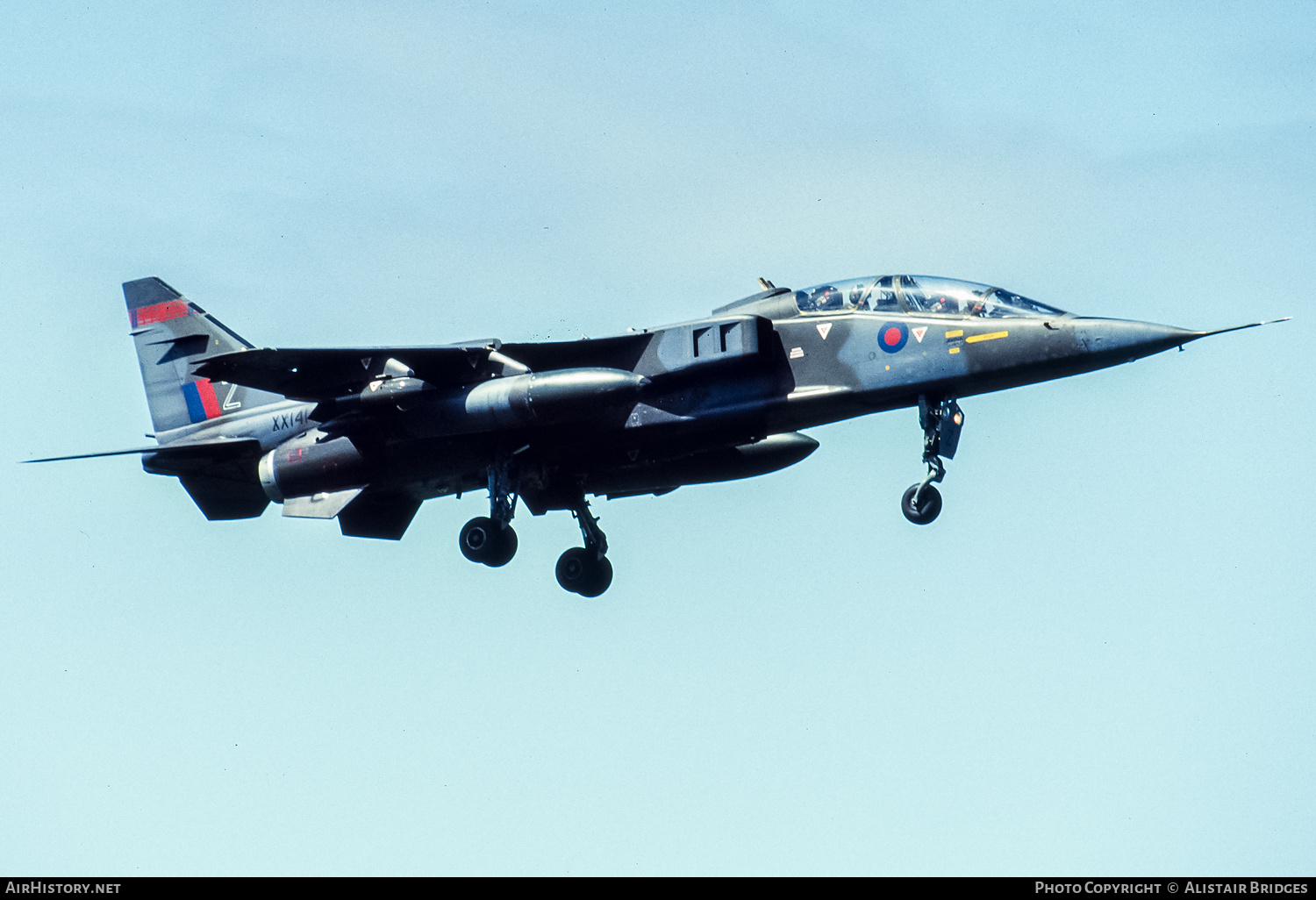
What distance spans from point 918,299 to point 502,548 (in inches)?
293

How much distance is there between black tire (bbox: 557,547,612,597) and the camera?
26.2 meters

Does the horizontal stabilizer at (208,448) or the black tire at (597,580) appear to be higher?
the horizontal stabilizer at (208,448)

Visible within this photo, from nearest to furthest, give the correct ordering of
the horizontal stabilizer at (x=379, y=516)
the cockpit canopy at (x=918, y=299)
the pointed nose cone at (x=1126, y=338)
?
the pointed nose cone at (x=1126, y=338)
the cockpit canopy at (x=918, y=299)
the horizontal stabilizer at (x=379, y=516)

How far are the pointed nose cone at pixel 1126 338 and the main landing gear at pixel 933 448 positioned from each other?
6.50ft

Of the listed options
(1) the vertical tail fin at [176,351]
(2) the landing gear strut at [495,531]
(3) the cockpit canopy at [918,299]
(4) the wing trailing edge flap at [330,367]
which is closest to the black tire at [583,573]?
(2) the landing gear strut at [495,531]

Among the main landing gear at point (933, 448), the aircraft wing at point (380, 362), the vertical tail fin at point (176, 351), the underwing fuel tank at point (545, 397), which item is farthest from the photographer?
the vertical tail fin at point (176, 351)

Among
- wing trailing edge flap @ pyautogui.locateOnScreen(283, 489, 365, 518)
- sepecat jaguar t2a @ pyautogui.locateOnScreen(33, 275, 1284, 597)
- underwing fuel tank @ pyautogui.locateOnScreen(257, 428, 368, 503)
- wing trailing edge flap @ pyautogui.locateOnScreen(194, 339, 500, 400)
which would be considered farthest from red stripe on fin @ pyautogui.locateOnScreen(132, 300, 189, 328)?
wing trailing edge flap @ pyautogui.locateOnScreen(194, 339, 500, 400)

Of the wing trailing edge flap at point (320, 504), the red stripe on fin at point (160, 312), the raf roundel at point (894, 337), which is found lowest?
the wing trailing edge flap at point (320, 504)

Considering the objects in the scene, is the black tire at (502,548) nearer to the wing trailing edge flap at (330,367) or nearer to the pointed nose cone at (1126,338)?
the wing trailing edge flap at (330,367)

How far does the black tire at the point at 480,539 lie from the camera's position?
24.4m

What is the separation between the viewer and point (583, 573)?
26.2m
